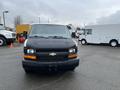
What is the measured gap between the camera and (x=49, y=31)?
6.52 meters

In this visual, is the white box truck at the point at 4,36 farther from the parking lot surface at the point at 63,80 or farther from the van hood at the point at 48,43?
the van hood at the point at 48,43

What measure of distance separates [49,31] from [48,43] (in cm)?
122

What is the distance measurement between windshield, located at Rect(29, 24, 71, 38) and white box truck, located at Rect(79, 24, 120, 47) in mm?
13380

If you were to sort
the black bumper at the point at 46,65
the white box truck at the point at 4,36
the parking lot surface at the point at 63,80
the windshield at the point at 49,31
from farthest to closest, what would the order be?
the white box truck at the point at 4,36 < the windshield at the point at 49,31 < the black bumper at the point at 46,65 < the parking lot surface at the point at 63,80

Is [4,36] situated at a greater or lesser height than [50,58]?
greater

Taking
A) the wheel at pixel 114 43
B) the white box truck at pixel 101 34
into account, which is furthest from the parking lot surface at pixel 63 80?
the white box truck at pixel 101 34

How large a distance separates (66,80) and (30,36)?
2.12 metres

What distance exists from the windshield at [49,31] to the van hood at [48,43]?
1.93 feet

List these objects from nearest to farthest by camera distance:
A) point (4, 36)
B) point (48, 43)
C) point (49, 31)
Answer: point (48, 43) < point (49, 31) < point (4, 36)

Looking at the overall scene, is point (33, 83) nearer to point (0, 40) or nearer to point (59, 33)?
point (59, 33)

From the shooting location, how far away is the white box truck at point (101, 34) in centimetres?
1875

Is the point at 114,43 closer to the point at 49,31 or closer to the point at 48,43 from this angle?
the point at 49,31

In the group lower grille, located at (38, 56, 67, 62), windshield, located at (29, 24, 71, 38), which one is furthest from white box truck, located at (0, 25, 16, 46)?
lower grille, located at (38, 56, 67, 62)

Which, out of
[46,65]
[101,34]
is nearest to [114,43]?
[101,34]
